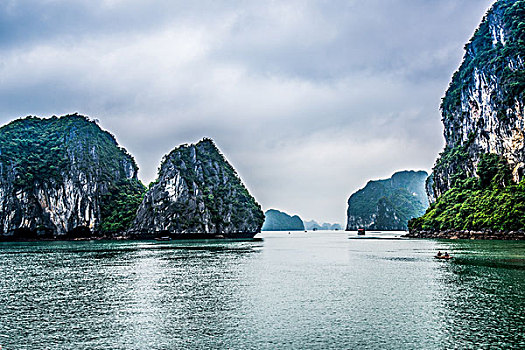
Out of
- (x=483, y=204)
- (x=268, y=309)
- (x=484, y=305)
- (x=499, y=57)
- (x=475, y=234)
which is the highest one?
(x=499, y=57)

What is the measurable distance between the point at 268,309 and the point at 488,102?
14005 centimetres

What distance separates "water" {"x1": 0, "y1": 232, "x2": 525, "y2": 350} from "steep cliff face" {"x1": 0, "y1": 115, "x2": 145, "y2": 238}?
126 m

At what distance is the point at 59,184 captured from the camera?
A: 169m

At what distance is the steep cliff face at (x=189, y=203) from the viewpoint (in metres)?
166

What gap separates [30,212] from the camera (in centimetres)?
15812

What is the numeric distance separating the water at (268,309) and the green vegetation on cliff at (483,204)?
64239 mm

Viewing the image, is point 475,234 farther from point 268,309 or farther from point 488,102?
point 268,309

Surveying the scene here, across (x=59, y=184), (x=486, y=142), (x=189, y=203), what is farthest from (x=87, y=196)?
(x=486, y=142)

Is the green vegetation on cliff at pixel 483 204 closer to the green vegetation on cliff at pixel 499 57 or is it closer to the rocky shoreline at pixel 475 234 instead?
the rocky shoreline at pixel 475 234

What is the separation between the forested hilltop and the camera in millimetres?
113562

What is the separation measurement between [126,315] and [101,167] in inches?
6699

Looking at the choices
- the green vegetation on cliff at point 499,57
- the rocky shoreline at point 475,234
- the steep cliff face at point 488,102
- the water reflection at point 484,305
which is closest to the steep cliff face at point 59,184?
the rocky shoreline at point 475,234

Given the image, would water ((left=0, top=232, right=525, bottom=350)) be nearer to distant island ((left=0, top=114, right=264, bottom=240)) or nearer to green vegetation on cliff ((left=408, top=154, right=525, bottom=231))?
green vegetation on cliff ((left=408, top=154, right=525, bottom=231))

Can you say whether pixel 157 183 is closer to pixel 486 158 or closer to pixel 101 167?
pixel 101 167
